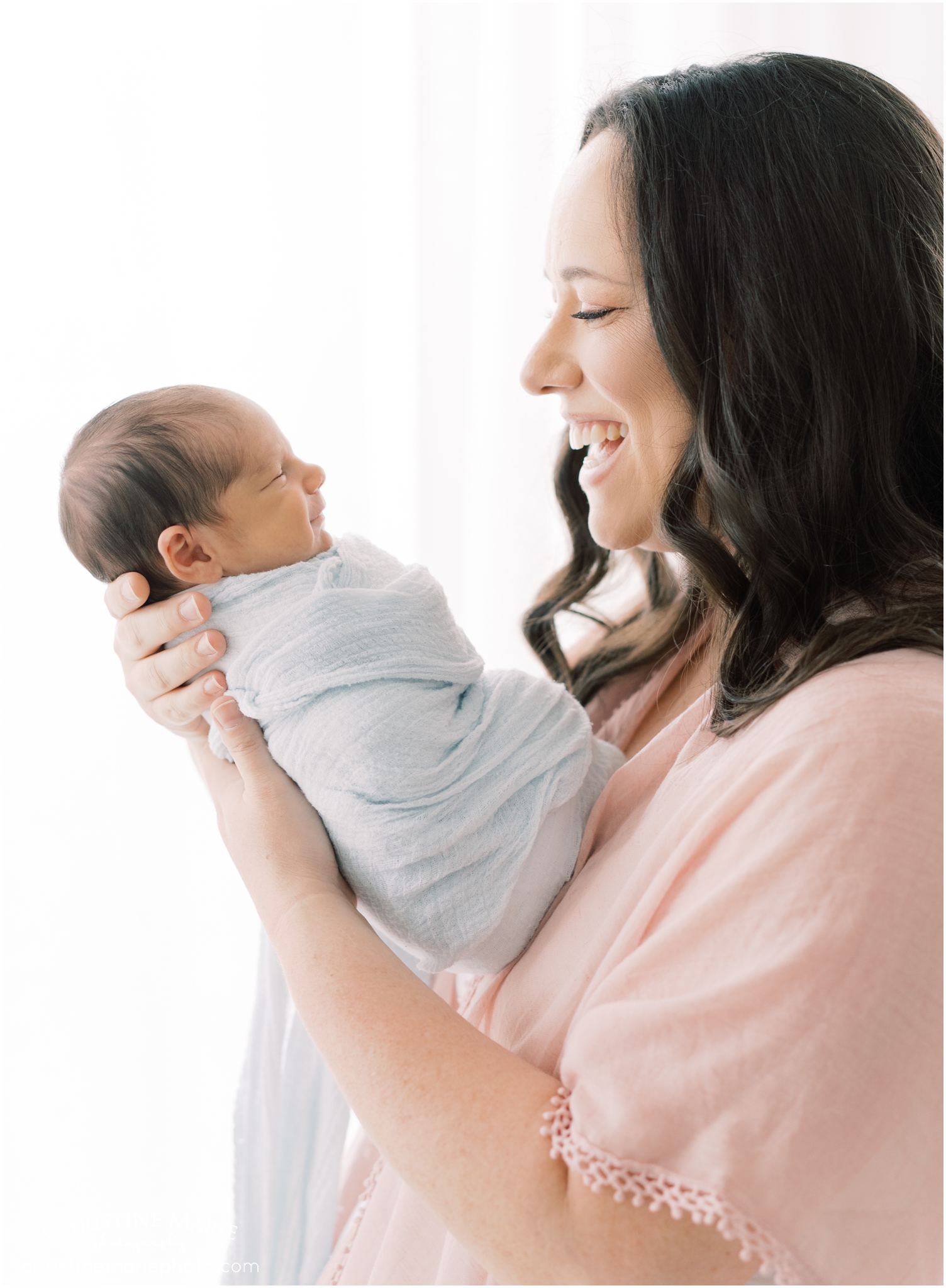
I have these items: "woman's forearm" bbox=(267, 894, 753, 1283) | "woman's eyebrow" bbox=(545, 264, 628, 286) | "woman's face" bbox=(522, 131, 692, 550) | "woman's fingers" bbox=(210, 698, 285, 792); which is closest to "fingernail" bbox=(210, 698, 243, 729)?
"woman's fingers" bbox=(210, 698, 285, 792)

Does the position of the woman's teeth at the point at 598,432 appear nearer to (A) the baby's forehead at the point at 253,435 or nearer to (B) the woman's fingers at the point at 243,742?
(A) the baby's forehead at the point at 253,435

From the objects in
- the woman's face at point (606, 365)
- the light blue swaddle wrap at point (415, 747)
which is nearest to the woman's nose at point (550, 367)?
the woman's face at point (606, 365)

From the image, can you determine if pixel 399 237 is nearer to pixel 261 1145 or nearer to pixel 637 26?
pixel 637 26

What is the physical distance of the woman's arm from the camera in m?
0.58

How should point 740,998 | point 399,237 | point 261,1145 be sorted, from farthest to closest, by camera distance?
1. point 399,237
2. point 261,1145
3. point 740,998

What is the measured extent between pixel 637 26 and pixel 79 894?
198cm

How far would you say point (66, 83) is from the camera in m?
1.48

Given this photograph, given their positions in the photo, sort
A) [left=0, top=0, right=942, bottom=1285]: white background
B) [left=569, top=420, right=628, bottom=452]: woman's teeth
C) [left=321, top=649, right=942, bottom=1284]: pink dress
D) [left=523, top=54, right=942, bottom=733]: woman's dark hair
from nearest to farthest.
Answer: [left=321, top=649, right=942, bottom=1284]: pink dress → [left=523, top=54, right=942, bottom=733]: woman's dark hair → [left=569, top=420, right=628, bottom=452]: woman's teeth → [left=0, top=0, right=942, bottom=1285]: white background

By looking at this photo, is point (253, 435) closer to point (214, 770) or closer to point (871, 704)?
point (214, 770)

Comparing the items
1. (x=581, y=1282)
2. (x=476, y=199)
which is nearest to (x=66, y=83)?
(x=476, y=199)

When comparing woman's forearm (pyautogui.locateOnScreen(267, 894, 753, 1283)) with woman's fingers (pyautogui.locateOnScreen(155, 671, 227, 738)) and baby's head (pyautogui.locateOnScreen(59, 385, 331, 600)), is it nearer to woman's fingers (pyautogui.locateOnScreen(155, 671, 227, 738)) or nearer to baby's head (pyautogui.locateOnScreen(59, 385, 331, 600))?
woman's fingers (pyautogui.locateOnScreen(155, 671, 227, 738))

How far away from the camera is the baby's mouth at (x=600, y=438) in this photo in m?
1.03

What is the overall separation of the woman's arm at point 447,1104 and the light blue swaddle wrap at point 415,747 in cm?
7

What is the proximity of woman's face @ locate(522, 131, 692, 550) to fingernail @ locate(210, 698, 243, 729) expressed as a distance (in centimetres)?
45
